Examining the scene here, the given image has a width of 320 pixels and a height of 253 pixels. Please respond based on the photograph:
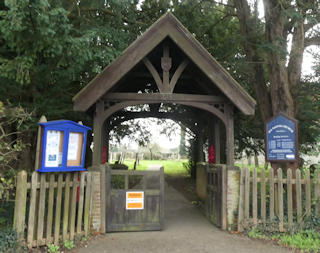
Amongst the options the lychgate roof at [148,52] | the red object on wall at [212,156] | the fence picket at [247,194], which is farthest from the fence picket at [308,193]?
the red object on wall at [212,156]

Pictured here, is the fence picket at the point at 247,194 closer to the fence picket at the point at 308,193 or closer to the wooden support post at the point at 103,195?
the fence picket at the point at 308,193

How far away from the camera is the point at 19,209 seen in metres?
4.46

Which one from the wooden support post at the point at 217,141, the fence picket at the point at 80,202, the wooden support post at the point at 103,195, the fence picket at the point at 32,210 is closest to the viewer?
the fence picket at the point at 32,210

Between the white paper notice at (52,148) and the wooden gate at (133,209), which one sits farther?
the wooden gate at (133,209)

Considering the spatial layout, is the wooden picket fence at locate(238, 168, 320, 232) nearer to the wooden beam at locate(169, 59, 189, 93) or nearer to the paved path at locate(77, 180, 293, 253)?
the paved path at locate(77, 180, 293, 253)

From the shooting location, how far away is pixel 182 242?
18.2 ft

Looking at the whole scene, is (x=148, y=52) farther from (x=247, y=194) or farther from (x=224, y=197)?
(x=247, y=194)

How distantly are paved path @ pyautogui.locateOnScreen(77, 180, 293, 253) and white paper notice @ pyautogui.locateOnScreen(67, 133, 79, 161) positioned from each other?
179 centimetres

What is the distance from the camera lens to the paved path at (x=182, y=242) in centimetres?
512

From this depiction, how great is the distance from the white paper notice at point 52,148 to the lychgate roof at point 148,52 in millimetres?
1343

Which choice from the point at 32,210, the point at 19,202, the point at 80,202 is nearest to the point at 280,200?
the point at 80,202

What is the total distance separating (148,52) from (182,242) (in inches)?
169

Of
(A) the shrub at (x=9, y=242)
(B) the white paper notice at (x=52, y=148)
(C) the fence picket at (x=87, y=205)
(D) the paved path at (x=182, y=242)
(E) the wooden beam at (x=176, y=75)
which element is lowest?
(D) the paved path at (x=182, y=242)

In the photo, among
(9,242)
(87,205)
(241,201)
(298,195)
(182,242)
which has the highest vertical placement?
(298,195)
